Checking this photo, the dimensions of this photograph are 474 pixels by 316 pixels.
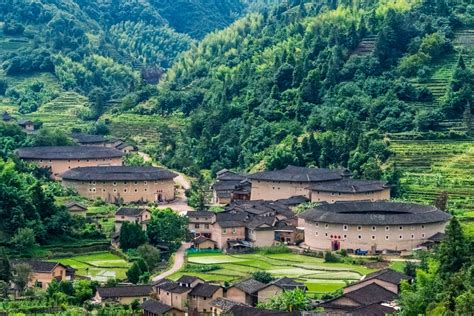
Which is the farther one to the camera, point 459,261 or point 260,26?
point 260,26

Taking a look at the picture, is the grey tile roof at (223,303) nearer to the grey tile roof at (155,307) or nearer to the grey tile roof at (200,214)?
the grey tile roof at (155,307)

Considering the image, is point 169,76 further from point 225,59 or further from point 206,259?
point 206,259

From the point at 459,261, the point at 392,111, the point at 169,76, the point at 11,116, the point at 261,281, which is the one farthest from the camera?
the point at 169,76

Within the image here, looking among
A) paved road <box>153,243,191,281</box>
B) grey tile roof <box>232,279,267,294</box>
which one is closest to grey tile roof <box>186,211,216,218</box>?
paved road <box>153,243,191,281</box>

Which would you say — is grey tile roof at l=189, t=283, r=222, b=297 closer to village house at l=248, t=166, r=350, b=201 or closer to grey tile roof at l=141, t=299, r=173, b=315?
grey tile roof at l=141, t=299, r=173, b=315

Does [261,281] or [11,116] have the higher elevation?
[11,116]

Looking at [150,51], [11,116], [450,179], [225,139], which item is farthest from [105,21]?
[450,179]

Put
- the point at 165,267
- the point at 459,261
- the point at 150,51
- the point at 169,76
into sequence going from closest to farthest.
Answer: the point at 459,261, the point at 165,267, the point at 169,76, the point at 150,51

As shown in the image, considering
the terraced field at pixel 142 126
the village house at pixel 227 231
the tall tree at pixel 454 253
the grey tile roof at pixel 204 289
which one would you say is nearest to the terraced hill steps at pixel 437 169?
the village house at pixel 227 231
